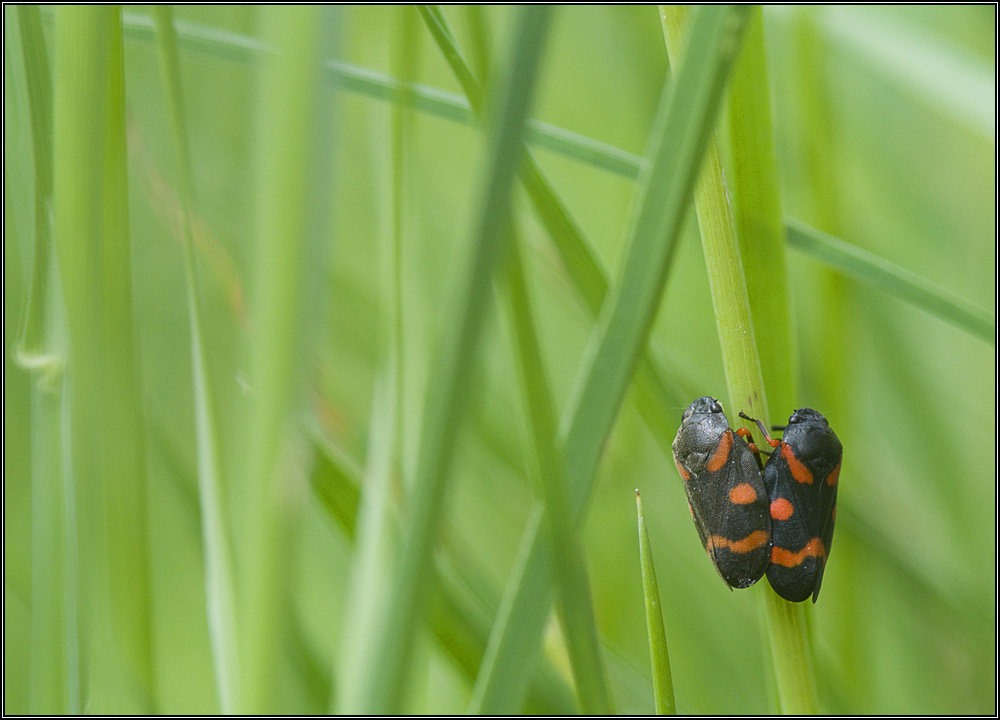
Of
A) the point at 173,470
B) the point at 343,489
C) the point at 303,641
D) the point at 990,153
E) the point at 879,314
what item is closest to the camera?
the point at 343,489

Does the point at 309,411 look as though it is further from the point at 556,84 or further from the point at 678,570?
the point at 556,84

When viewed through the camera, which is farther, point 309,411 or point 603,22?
point 603,22

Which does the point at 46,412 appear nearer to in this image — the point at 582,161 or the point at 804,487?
the point at 582,161

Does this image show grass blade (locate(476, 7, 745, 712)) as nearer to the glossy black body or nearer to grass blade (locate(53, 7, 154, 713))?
grass blade (locate(53, 7, 154, 713))

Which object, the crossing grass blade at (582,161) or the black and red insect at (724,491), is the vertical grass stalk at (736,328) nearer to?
the crossing grass blade at (582,161)

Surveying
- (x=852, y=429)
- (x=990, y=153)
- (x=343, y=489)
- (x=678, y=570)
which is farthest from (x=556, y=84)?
(x=343, y=489)

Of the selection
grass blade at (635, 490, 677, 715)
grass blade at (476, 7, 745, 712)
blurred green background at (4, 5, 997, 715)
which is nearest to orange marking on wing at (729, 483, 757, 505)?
blurred green background at (4, 5, 997, 715)
